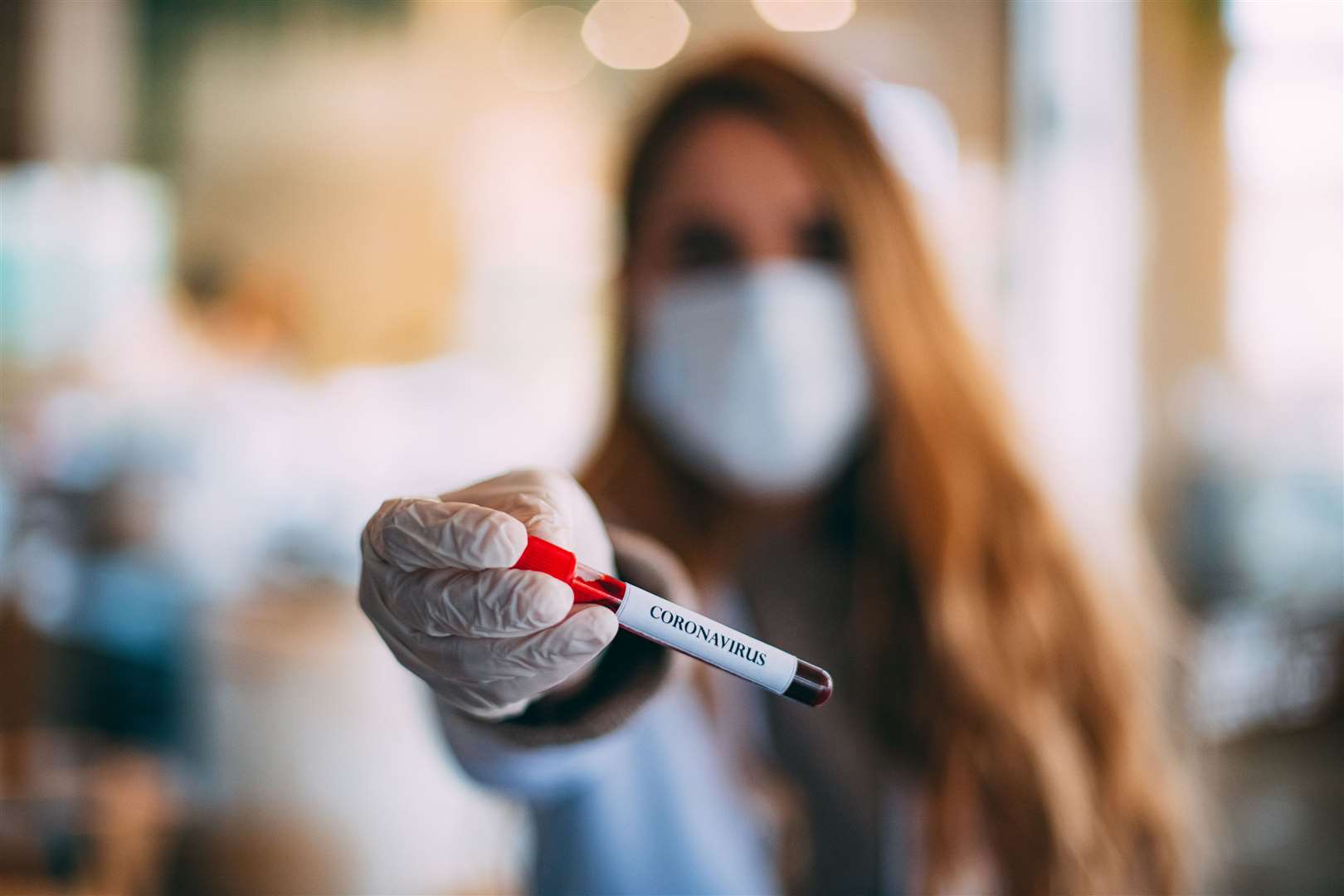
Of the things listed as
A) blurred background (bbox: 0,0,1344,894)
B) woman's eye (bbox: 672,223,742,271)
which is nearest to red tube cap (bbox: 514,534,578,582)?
woman's eye (bbox: 672,223,742,271)

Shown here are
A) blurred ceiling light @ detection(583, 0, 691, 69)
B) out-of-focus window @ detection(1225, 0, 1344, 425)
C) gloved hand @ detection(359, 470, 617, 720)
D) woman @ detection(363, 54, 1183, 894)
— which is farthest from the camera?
blurred ceiling light @ detection(583, 0, 691, 69)

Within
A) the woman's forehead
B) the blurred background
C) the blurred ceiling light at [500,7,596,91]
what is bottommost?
the blurred background

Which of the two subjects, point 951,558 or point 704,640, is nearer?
point 704,640

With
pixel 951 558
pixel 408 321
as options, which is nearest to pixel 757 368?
pixel 951 558

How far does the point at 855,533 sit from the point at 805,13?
1202 millimetres

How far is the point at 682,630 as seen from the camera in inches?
10.6

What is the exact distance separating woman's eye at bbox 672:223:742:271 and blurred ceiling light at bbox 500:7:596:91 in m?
1.06

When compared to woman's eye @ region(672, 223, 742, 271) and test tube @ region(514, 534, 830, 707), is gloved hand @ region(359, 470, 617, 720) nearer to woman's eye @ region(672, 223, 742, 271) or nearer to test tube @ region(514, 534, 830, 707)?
test tube @ region(514, 534, 830, 707)

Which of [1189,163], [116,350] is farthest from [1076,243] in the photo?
[116,350]

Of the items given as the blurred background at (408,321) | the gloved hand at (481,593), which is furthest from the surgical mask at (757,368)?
the blurred background at (408,321)

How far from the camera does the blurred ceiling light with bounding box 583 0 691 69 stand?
165 centimetres

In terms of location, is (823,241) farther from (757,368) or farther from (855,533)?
(855,533)

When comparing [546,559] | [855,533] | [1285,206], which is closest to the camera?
[546,559]

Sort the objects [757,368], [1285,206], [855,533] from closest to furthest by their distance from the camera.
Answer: [757,368], [855,533], [1285,206]
